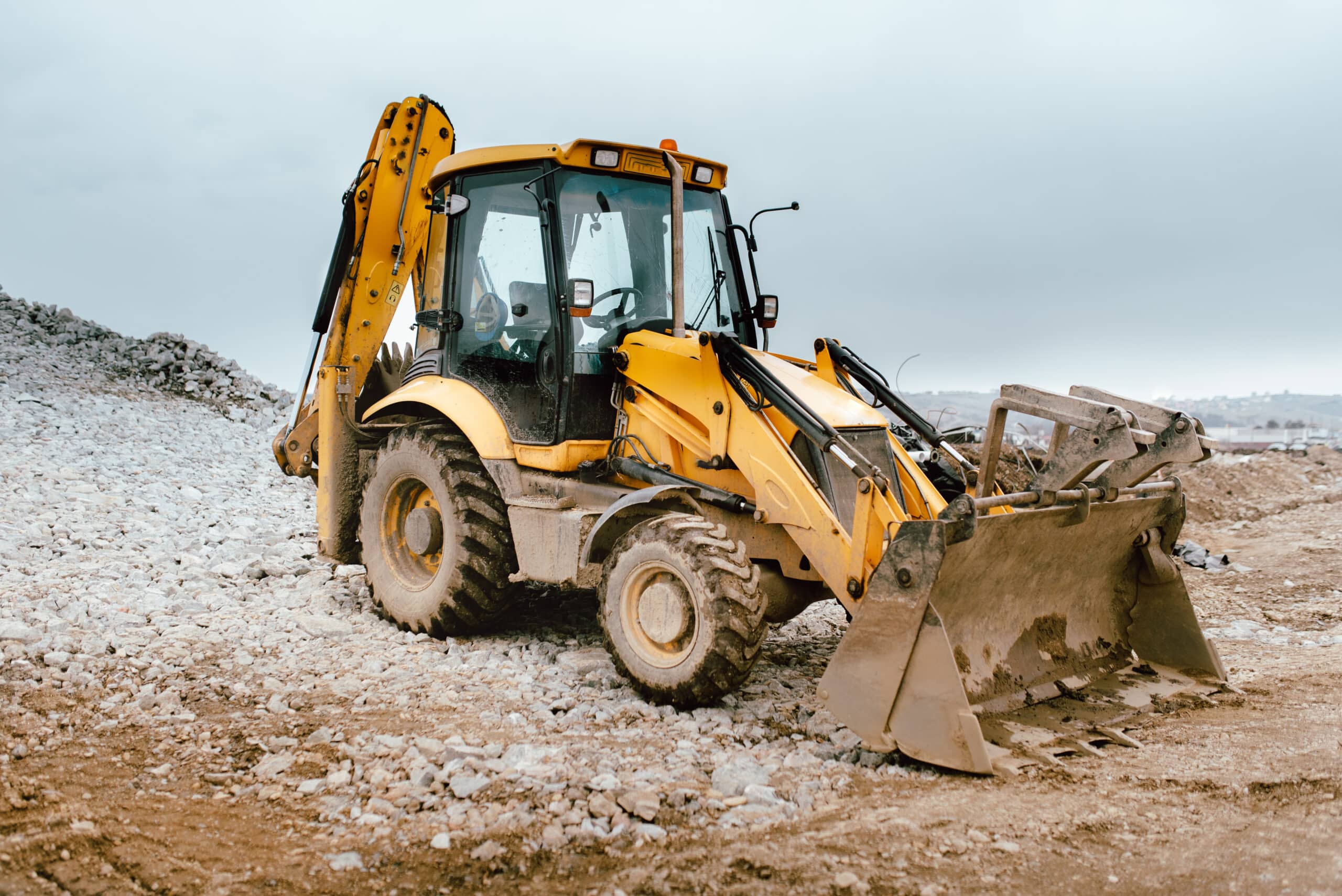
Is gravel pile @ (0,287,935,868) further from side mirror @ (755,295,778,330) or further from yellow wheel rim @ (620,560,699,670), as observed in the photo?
side mirror @ (755,295,778,330)

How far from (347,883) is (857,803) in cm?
170

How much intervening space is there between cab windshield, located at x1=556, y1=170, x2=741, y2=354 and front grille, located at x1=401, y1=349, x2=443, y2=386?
1.17 meters

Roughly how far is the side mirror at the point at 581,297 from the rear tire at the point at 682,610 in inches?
44.5

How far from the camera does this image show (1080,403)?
4520 millimetres

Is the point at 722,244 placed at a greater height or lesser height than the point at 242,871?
greater

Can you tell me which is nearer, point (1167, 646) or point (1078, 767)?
point (1078, 767)

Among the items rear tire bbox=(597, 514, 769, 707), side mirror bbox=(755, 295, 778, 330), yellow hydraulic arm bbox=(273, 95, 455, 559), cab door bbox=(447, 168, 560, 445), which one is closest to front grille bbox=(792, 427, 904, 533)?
rear tire bbox=(597, 514, 769, 707)

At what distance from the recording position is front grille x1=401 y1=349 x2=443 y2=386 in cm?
642

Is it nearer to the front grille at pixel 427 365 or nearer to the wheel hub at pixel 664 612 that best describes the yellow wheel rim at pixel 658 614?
the wheel hub at pixel 664 612

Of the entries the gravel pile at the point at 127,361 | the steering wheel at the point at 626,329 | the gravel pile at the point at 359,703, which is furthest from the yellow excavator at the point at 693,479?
the gravel pile at the point at 127,361

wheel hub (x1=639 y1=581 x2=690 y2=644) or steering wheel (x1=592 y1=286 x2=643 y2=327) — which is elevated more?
steering wheel (x1=592 y1=286 x2=643 y2=327)

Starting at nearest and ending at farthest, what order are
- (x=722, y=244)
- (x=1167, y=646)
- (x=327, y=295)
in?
(x=1167, y=646) < (x=722, y=244) < (x=327, y=295)

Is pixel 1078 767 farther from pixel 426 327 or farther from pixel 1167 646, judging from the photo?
pixel 426 327

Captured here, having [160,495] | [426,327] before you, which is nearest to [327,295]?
[426,327]
